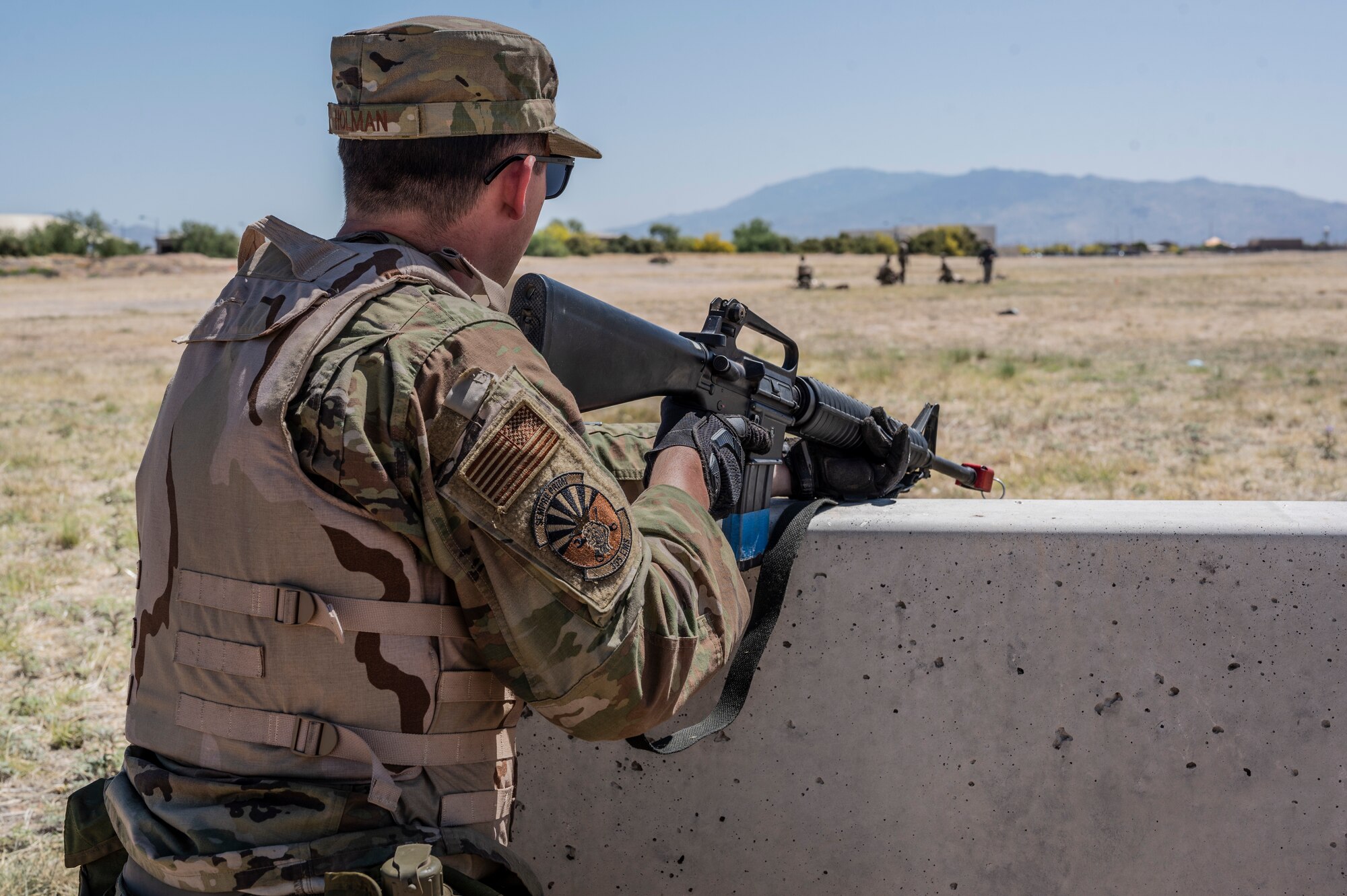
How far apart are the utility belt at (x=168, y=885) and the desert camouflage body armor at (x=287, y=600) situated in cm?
9

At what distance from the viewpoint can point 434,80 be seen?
1.65 meters

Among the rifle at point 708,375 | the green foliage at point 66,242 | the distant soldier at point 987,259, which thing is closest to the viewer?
the rifle at point 708,375

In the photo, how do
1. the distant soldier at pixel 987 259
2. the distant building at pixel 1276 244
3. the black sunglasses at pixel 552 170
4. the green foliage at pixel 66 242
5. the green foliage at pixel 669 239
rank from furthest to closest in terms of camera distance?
1. the distant building at pixel 1276 244
2. the green foliage at pixel 669 239
3. the green foliage at pixel 66 242
4. the distant soldier at pixel 987 259
5. the black sunglasses at pixel 552 170

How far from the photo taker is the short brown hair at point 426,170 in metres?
1.69

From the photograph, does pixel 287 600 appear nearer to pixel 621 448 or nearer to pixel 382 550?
pixel 382 550

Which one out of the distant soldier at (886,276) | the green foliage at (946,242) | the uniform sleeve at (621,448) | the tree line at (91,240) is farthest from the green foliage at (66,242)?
the uniform sleeve at (621,448)

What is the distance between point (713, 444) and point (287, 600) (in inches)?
34.6

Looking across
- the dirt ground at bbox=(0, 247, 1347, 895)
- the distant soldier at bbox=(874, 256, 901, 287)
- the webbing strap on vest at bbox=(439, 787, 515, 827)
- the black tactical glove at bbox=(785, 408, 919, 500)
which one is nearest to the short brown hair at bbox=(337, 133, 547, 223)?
the webbing strap on vest at bbox=(439, 787, 515, 827)

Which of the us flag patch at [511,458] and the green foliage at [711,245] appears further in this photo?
the green foliage at [711,245]

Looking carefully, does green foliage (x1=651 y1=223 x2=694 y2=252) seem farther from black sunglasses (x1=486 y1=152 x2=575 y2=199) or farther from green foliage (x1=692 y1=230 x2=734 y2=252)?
black sunglasses (x1=486 y1=152 x2=575 y2=199)

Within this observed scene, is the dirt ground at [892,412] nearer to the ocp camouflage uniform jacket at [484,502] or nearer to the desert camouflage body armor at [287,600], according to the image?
the desert camouflage body armor at [287,600]

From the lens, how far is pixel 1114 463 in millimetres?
7617

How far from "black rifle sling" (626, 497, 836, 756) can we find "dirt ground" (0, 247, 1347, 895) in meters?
1.77

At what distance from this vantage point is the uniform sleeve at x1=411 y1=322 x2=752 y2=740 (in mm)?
1482
